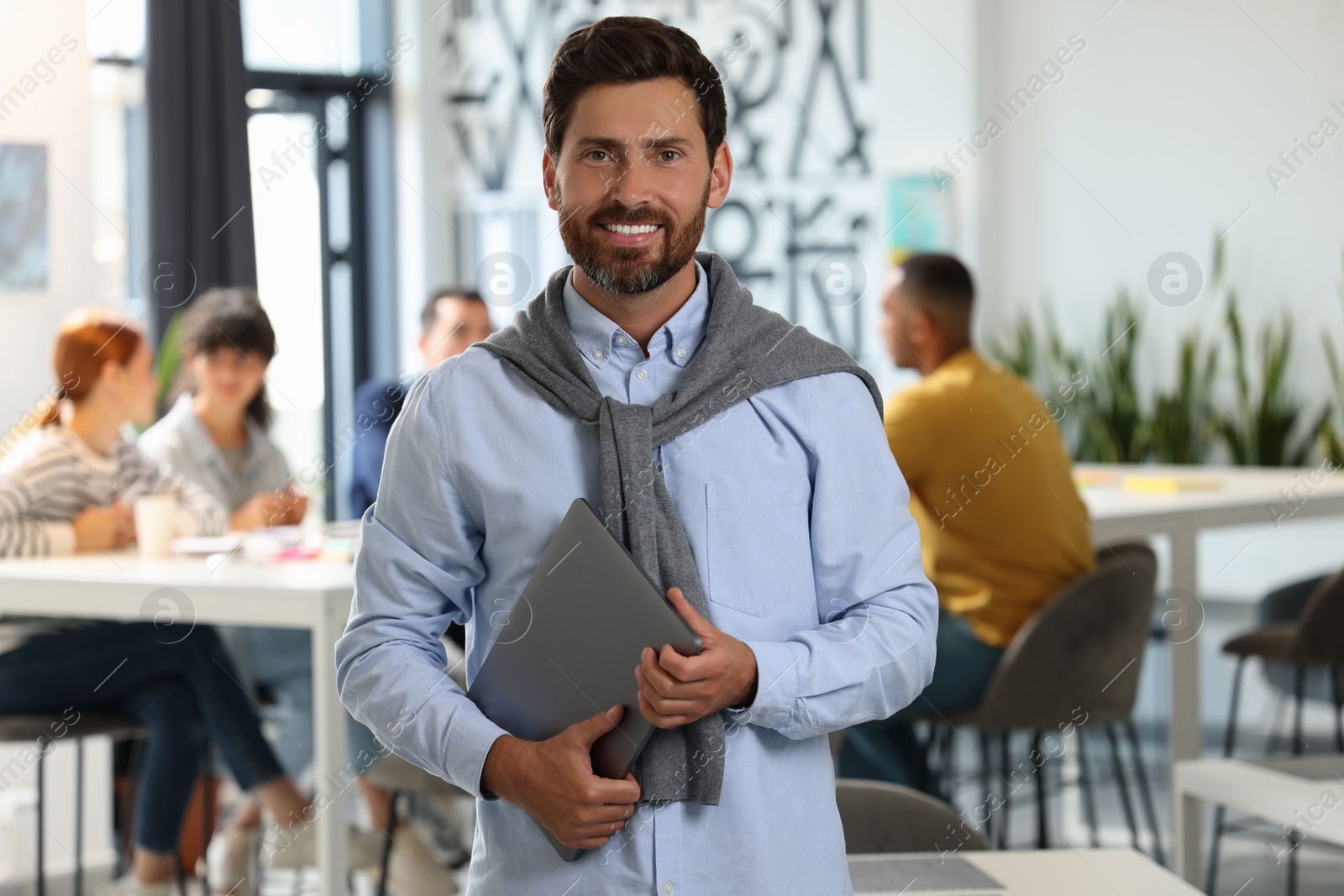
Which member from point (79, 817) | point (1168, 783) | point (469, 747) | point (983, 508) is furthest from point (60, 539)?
point (1168, 783)

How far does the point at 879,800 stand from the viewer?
190cm

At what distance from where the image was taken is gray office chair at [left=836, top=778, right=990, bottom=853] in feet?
6.13

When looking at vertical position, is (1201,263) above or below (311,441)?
above

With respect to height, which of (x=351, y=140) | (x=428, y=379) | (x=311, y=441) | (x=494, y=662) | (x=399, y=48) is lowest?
(x=311, y=441)

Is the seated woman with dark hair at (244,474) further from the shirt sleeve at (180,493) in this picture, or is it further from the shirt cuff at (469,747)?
the shirt cuff at (469,747)

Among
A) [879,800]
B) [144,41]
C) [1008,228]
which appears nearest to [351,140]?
[144,41]

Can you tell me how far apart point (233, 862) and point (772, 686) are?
2.50 meters

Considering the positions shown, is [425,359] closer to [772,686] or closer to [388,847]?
[388,847]

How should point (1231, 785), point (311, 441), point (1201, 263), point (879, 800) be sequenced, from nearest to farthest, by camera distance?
point (879, 800)
point (1231, 785)
point (1201, 263)
point (311, 441)

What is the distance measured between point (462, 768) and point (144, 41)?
5.11 m

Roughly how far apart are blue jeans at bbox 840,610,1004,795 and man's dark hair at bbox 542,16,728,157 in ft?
5.68

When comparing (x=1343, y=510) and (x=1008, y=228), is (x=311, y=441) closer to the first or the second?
(x=1008, y=228)

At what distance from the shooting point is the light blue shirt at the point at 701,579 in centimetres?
133

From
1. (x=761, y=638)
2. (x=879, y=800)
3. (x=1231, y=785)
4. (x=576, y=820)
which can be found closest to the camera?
(x=576, y=820)
